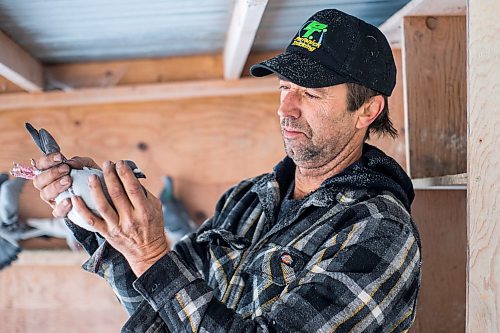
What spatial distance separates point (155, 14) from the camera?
1705mm

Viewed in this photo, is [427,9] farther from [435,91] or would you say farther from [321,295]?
[321,295]

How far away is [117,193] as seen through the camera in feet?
3.46

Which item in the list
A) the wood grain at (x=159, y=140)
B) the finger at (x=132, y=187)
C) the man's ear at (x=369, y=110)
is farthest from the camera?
the wood grain at (x=159, y=140)

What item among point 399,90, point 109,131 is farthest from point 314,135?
point 109,131

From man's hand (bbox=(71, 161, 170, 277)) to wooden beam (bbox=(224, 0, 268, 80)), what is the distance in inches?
18.7

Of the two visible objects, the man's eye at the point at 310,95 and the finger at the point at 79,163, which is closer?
the finger at the point at 79,163

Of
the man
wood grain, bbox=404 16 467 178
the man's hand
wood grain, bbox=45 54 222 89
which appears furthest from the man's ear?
wood grain, bbox=45 54 222 89

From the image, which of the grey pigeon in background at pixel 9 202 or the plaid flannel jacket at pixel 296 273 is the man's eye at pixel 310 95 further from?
the grey pigeon in background at pixel 9 202

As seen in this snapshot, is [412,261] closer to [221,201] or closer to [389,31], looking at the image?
[221,201]

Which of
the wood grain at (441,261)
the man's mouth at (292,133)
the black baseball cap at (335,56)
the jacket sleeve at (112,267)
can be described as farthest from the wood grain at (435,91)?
the jacket sleeve at (112,267)

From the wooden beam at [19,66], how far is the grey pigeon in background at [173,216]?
481 mm

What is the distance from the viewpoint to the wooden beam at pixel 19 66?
1.80 meters

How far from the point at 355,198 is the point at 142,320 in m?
0.40

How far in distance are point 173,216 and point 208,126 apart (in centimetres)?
30
